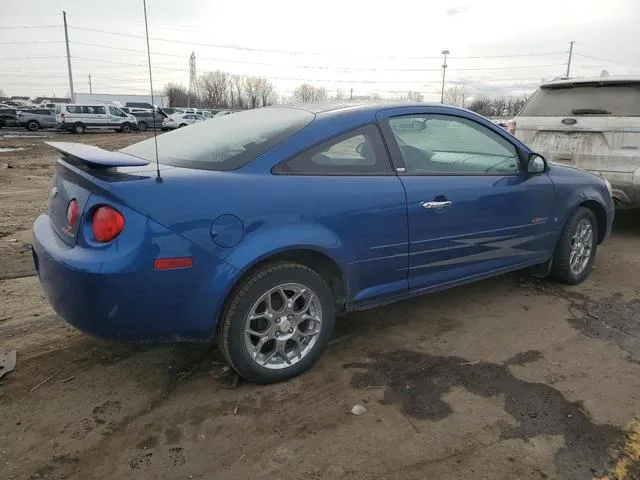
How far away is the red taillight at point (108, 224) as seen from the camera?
8.08 feet

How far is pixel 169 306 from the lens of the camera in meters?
2.56

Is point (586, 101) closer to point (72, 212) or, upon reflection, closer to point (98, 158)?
point (98, 158)

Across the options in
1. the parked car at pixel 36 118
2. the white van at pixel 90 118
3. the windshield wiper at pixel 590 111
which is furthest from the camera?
the parked car at pixel 36 118

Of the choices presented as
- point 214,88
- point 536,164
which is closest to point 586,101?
point 536,164

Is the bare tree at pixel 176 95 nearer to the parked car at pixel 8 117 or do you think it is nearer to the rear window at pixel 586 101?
the parked car at pixel 8 117

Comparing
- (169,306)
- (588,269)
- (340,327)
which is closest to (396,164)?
(340,327)

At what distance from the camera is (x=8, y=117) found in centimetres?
3444

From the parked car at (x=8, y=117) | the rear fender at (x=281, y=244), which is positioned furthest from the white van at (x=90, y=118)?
the rear fender at (x=281, y=244)

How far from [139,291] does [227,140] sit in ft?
3.71

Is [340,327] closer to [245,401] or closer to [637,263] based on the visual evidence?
[245,401]

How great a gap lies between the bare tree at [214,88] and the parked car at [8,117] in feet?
183

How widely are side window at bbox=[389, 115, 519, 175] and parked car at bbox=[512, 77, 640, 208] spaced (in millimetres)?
2574

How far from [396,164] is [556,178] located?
173 cm

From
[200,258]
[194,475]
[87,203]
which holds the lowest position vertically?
[194,475]
